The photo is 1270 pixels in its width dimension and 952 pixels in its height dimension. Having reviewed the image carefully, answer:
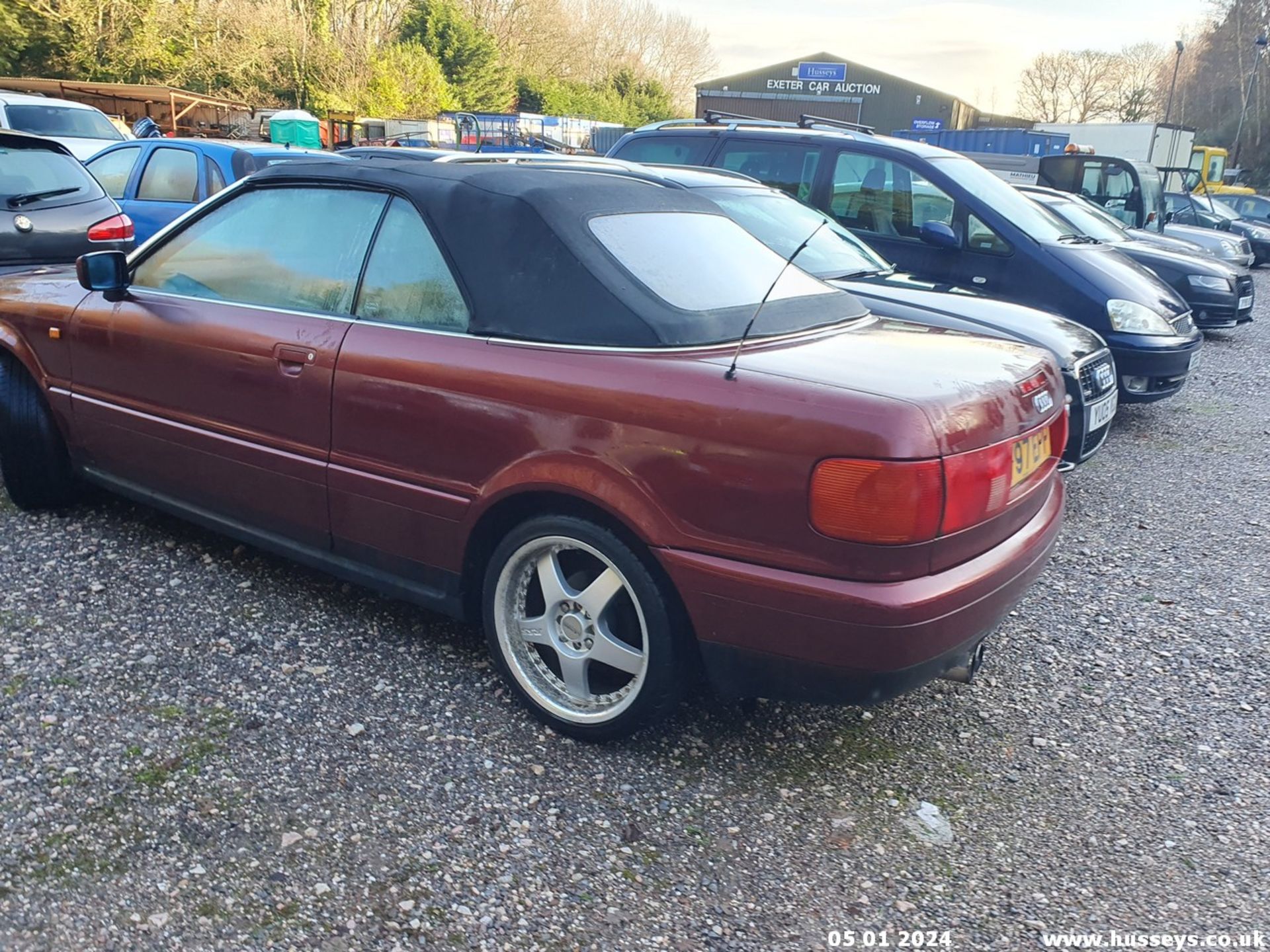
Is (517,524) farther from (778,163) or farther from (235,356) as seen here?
(778,163)

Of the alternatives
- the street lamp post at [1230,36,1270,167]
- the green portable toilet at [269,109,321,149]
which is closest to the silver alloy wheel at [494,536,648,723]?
the green portable toilet at [269,109,321,149]

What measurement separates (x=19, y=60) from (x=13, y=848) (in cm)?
3397

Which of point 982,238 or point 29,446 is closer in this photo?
point 29,446

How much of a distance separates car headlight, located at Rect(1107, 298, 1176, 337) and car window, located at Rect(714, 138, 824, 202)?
2.22 m

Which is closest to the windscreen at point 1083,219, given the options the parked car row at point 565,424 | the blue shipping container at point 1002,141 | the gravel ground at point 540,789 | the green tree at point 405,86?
the gravel ground at point 540,789

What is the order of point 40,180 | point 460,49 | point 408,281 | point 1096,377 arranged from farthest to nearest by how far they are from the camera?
point 460,49, point 40,180, point 1096,377, point 408,281

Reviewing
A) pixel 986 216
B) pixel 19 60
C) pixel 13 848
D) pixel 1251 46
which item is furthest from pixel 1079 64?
pixel 13 848

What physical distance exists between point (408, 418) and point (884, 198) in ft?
16.0

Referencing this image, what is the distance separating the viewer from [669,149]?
316 inches

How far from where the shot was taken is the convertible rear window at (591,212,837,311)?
2.94 metres

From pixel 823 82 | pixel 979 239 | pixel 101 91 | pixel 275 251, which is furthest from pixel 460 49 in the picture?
pixel 275 251

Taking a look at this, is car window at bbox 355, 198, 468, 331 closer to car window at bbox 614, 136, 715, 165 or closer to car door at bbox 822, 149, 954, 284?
car door at bbox 822, 149, 954, 284

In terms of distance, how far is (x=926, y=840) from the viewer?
2547mm

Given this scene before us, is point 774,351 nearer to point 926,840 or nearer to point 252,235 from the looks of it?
point 926,840
